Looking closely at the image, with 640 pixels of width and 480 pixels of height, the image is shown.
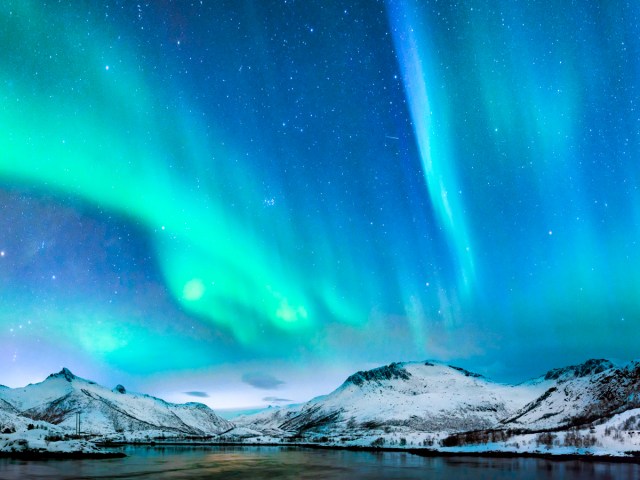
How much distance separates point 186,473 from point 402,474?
91.0 ft

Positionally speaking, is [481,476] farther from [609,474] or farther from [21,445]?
[21,445]

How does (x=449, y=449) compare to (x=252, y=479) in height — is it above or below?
below

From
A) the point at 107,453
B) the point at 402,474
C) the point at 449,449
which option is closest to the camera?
the point at 402,474

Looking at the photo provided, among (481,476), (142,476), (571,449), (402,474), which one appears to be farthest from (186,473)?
(571,449)

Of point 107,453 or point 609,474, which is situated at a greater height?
point 609,474

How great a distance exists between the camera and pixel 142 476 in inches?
2432

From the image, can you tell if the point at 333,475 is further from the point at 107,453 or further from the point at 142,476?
the point at 107,453

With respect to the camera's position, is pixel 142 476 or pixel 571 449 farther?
pixel 571 449

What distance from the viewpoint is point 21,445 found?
102000 millimetres

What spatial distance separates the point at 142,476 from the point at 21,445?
186 feet

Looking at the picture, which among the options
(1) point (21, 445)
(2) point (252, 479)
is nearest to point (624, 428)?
(2) point (252, 479)

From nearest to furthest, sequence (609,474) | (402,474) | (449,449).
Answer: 1. (609,474)
2. (402,474)
3. (449,449)

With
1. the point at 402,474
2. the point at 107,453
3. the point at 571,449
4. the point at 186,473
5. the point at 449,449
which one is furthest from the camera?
the point at 449,449

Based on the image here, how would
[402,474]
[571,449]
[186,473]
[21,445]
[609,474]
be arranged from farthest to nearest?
[21,445]
[571,449]
[186,473]
[402,474]
[609,474]
